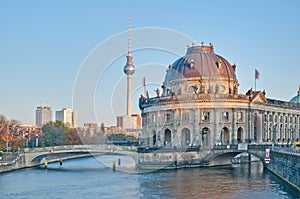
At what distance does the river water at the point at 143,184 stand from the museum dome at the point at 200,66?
43055 mm

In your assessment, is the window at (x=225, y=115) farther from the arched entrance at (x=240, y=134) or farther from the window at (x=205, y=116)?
the arched entrance at (x=240, y=134)

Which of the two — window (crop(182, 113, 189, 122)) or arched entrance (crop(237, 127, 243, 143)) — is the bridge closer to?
window (crop(182, 113, 189, 122))

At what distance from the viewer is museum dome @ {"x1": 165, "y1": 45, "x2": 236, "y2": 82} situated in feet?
409

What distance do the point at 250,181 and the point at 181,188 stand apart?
13322mm

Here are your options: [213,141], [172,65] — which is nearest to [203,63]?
[172,65]

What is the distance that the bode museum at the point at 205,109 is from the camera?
4611 inches

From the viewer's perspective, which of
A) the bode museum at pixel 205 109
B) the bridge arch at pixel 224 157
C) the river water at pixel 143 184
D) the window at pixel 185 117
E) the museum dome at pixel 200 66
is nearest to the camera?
the river water at pixel 143 184

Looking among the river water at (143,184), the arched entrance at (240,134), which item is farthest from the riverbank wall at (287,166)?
the arched entrance at (240,134)

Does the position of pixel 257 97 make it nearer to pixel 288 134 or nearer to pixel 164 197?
pixel 288 134

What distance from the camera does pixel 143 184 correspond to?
66.8m

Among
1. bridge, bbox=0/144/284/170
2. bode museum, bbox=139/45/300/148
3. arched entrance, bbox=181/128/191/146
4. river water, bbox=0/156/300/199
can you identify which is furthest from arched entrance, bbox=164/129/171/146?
river water, bbox=0/156/300/199

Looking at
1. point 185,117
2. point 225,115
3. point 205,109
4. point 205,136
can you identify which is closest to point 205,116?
point 205,109

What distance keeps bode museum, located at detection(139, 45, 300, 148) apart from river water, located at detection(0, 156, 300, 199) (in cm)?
3214

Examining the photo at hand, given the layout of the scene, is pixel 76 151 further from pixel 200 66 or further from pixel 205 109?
pixel 200 66
